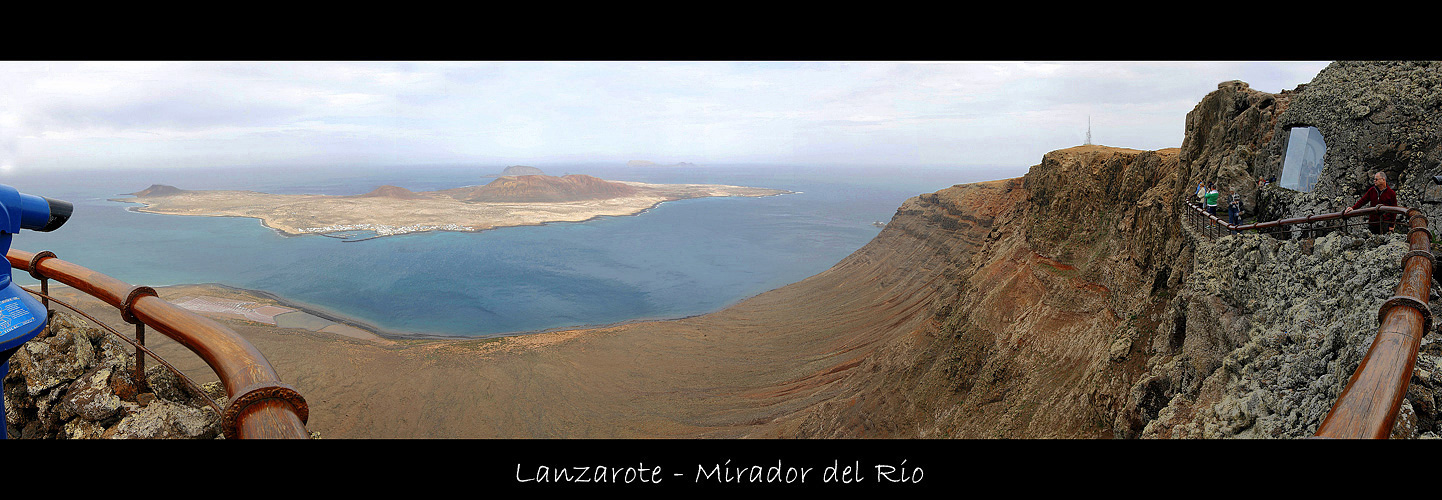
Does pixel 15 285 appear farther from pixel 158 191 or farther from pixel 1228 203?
pixel 158 191

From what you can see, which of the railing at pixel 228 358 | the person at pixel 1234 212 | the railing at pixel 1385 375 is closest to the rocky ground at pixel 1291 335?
the person at pixel 1234 212

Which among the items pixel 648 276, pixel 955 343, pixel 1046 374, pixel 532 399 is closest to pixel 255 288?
pixel 648 276

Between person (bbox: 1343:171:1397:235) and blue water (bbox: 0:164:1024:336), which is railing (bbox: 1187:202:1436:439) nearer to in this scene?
person (bbox: 1343:171:1397:235)

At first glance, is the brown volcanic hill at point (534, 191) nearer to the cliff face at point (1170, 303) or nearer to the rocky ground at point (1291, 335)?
the cliff face at point (1170, 303)

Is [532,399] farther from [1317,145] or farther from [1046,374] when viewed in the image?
[1317,145]

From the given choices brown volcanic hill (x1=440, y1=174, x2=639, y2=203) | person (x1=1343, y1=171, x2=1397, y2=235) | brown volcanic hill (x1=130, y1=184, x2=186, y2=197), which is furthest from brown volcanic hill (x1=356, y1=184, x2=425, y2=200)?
person (x1=1343, y1=171, x2=1397, y2=235)

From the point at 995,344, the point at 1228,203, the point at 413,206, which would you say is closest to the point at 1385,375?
the point at 1228,203
